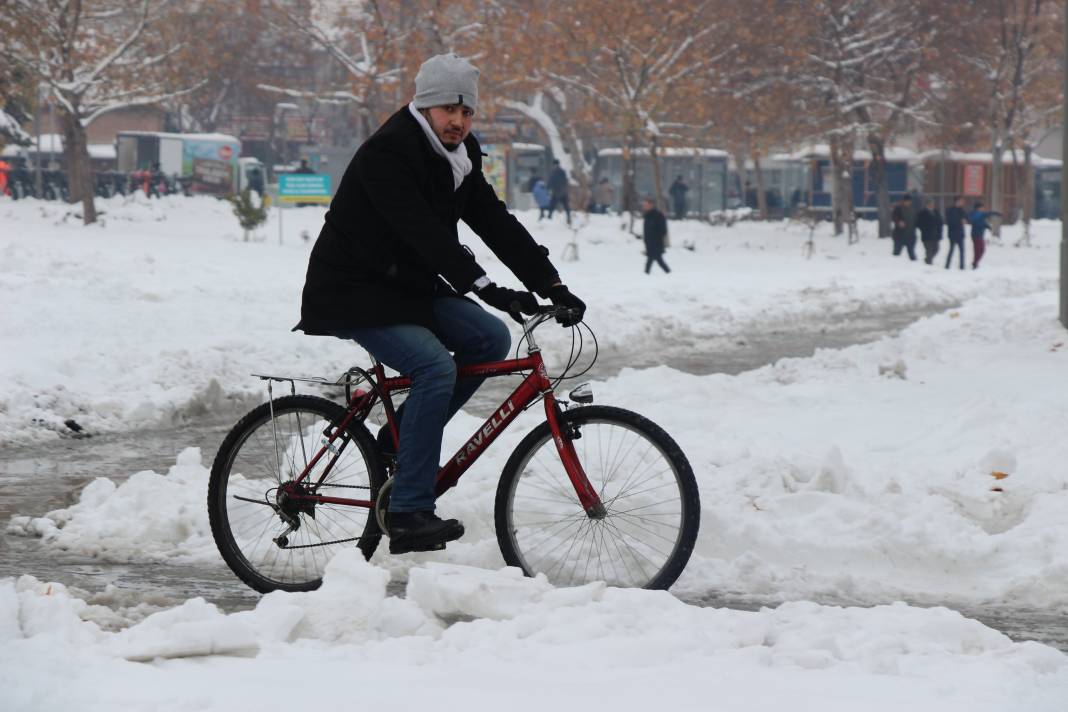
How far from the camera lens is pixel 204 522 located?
20.7 ft

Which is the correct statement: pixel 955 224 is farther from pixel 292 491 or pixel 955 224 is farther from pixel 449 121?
pixel 449 121

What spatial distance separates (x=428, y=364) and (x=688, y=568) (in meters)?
1.31

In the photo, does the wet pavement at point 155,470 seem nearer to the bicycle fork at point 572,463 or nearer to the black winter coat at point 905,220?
the bicycle fork at point 572,463

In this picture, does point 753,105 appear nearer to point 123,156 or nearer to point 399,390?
point 123,156

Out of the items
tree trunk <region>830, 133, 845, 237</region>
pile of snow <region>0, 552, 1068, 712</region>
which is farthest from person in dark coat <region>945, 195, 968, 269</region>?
pile of snow <region>0, 552, 1068, 712</region>

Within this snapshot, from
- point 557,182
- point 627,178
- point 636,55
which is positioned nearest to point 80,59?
point 557,182

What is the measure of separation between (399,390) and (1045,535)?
254cm

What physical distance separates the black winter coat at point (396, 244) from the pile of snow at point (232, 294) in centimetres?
500

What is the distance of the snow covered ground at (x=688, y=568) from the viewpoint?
3688 millimetres

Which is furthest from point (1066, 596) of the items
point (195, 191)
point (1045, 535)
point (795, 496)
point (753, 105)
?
point (195, 191)

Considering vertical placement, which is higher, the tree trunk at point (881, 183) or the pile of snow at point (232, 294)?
the tree trunk at point (881, 183)

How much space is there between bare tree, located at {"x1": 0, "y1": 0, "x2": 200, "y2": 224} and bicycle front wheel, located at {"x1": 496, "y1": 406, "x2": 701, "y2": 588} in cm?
2898

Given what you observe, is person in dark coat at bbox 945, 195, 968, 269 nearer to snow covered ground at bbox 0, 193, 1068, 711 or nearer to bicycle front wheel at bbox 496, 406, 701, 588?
snow covered ground at bbox 0, 193, 1068, 711

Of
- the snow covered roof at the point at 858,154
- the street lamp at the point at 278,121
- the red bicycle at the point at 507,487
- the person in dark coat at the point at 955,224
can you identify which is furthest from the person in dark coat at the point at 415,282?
the street lamp at the point at 278,121
